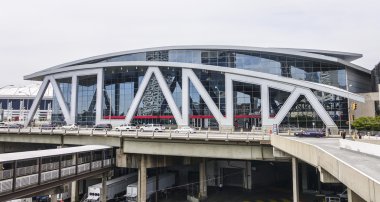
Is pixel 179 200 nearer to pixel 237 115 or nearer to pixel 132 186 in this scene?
pixel 132 186

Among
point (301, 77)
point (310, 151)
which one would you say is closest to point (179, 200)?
point (310, 151)

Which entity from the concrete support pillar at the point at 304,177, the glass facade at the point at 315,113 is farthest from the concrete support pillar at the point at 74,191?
the glass facade at the point at 315,113

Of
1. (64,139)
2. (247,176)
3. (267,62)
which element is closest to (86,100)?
(64,139)

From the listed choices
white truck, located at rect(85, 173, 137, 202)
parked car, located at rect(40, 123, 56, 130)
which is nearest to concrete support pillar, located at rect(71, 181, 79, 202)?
white truck, located at rect(85, 173, 137, 202)

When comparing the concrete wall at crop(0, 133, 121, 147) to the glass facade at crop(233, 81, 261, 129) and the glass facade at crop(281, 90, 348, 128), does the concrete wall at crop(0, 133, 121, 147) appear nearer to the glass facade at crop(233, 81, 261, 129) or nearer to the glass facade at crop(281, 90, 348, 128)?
the glass facade at crop(233, 81, 261, 129)

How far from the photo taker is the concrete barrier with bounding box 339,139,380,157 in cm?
1563

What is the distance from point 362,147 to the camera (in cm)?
1741

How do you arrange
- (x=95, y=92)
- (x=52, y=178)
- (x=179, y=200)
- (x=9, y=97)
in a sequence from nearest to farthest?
(x=52, y=178), (x=179, y=200), (x=95, y=92), (x=9, y=97)

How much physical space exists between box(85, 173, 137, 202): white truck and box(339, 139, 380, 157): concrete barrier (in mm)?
26301

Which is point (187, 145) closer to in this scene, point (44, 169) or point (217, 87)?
point (44, 169)

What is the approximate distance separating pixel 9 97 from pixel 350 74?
197 meters

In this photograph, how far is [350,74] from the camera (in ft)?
202

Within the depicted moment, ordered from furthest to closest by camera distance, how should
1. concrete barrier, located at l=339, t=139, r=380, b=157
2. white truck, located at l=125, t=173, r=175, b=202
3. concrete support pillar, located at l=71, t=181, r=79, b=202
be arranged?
concrete support pillar, located at l=71, t=181, r=79, b=202 < white truck, located at l=125, t=173, r=175, b=202 < concrete barrier, located at l=339, t=139, r=380, b=157

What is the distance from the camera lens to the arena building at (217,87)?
56.7m
